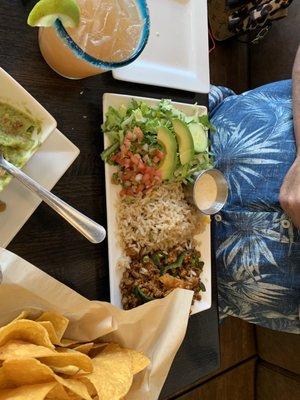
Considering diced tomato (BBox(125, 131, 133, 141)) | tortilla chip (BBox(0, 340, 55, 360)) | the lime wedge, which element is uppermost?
the lime wedge

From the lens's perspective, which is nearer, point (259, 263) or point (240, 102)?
point (259, 263)

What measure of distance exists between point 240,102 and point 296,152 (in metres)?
0.31

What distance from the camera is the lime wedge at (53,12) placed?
100cm

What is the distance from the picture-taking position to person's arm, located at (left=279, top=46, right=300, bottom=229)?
4.79 ft

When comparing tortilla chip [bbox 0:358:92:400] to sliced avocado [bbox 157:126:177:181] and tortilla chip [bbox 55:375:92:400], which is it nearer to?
tortilla chip [bbox 55:375:92:400]

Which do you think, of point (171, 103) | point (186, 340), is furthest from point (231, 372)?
point (171, 103)

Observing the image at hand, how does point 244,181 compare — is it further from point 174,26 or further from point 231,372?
point 231,372

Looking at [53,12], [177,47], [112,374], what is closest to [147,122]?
[177,47]

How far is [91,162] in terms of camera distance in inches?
52.3

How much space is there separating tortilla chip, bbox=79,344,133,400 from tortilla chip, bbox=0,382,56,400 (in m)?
0.11

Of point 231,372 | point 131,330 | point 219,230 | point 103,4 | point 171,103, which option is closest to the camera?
point 103,4

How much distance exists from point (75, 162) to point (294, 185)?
66cm

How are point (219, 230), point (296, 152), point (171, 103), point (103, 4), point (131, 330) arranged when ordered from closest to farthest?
point (103, 4) < point (131, 330) < point (171, 103) < point (296, 152) < point (219, 230)

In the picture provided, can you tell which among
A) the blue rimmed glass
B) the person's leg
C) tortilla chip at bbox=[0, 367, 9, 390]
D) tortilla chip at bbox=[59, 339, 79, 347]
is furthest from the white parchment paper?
the person's leg
